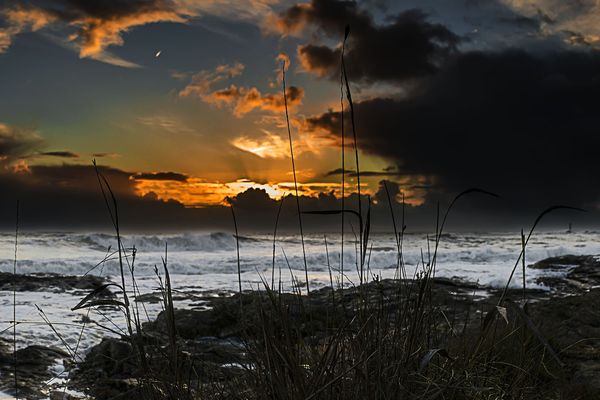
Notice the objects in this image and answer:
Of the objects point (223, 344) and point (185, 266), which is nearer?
point (223, 344)

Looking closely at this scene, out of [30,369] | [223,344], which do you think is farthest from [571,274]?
[30,369]

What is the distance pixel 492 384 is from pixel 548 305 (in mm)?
3513

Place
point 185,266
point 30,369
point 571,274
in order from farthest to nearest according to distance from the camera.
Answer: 1. point 185,266
2. point 571,274
3. point 30,369

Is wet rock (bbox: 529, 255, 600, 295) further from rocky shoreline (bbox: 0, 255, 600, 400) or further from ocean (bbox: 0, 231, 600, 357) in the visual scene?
rocky shoreline (bbox: 0, 255, 600, 400)

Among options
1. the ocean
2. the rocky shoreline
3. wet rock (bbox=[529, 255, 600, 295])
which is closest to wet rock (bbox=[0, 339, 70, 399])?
the rocky shoreline

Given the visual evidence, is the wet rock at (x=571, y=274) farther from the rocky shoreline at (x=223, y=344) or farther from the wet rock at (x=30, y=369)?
the wet rock at (x=30, y=369)

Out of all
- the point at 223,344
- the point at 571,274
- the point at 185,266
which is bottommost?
the point at 185,266

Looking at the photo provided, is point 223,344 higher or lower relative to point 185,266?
higher

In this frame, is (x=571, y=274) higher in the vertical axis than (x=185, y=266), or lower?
higher

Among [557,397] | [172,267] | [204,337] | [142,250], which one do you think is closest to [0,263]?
[172,267]

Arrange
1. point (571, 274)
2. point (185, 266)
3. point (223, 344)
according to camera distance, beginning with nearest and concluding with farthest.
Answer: point (223, 344) < point (571, 274) < point (185, 266)

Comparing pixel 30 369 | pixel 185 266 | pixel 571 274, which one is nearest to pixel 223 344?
pixel 30 369

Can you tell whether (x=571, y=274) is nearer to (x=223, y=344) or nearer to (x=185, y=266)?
(x=223, y=344)

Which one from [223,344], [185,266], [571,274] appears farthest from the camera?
[185,266]
